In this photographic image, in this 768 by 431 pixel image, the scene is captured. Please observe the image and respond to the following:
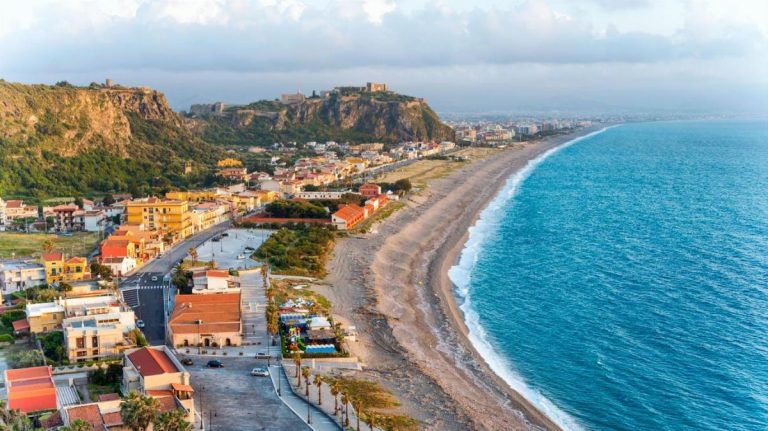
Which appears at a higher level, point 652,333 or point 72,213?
point 72,213

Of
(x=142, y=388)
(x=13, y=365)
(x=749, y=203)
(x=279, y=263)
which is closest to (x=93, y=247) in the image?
(x=279, y=263)

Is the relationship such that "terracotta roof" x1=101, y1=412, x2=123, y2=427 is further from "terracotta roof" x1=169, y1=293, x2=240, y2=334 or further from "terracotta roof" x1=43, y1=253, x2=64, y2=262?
"terracotta roof" x1=43, y1=253, x2=64, y2=262

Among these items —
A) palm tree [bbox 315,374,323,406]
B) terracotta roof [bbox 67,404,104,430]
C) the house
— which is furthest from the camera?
the house

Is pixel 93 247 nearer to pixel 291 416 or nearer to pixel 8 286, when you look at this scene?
pixel 8 286

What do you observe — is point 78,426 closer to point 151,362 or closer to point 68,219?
point 151,362

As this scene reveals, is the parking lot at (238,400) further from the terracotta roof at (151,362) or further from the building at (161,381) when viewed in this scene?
the terracotta roof at (151,362)

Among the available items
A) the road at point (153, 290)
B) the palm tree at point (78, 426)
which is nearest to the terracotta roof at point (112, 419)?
the palm tree at point (78, 426)

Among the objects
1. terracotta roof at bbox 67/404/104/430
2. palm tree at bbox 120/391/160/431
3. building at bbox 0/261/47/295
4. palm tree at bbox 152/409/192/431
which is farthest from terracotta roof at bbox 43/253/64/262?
palm tree at bbox 152/409/192/431
